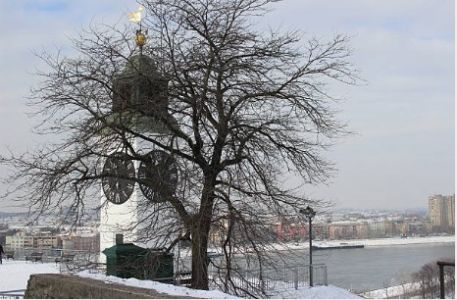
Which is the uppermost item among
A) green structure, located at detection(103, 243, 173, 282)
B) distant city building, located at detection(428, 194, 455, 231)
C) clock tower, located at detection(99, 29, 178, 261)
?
clock tower, located at detection(99, 29, 178, 261)

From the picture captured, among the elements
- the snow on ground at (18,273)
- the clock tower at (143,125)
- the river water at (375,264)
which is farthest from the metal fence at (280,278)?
the snow on ground at (18,273)

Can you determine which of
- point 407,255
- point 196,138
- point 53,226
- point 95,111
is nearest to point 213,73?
point 196,138

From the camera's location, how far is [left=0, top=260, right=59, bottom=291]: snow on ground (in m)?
19.2

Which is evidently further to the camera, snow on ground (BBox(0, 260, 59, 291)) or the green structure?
snow on ground (BBox(0, 260, 59, 291))

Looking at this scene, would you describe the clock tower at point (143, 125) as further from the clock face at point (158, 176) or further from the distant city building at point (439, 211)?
the distant city building at point (439, 211)

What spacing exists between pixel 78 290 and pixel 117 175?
577 centimetres

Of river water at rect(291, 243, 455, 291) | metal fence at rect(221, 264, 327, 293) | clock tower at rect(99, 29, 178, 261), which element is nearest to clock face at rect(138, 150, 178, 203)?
clock tower at rect(99, 29, 178, 261)

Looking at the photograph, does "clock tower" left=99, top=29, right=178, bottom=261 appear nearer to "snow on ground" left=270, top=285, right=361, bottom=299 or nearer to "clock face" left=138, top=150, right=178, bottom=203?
"clock face" left=138, top=150, right=178, bottom=203

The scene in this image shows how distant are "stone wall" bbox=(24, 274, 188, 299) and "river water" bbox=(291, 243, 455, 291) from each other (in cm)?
1630

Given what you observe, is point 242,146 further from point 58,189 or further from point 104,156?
point 58,189

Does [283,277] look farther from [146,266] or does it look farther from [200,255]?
[200,255]

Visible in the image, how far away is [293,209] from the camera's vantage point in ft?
49.1

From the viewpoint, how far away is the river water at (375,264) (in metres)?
37.8

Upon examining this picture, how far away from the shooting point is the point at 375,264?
53.4 m
